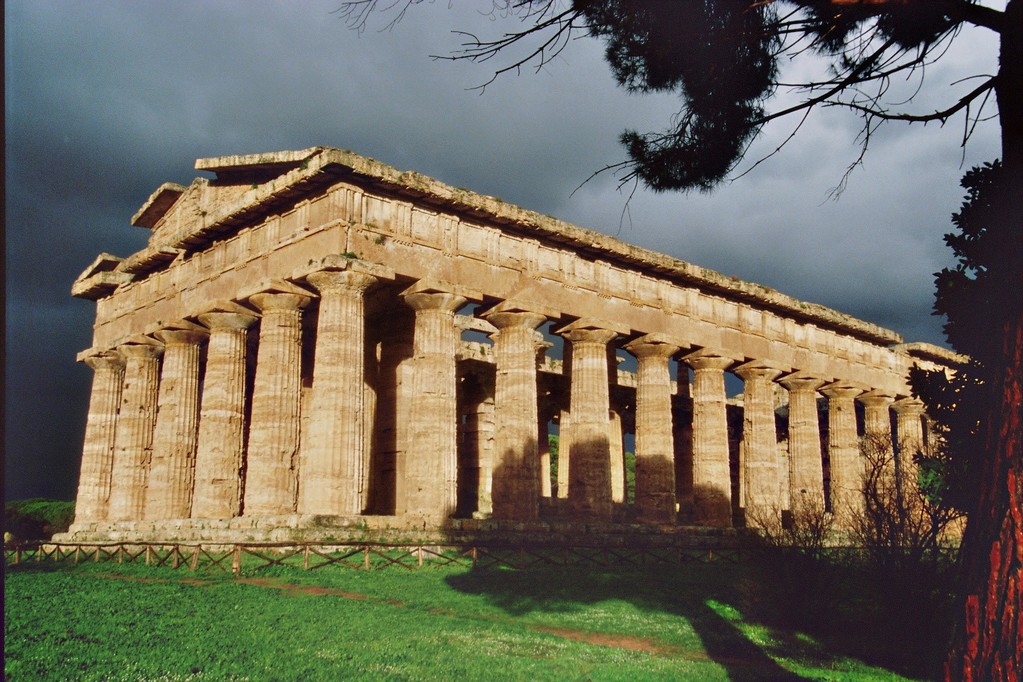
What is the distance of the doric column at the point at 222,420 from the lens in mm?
21047

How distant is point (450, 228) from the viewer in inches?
859

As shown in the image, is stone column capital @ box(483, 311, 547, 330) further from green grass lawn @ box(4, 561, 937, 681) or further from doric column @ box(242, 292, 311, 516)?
green grass lawn @ box(4, 561, 937, 681)

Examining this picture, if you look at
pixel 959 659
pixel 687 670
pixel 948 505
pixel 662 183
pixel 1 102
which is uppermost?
pixel 662 183

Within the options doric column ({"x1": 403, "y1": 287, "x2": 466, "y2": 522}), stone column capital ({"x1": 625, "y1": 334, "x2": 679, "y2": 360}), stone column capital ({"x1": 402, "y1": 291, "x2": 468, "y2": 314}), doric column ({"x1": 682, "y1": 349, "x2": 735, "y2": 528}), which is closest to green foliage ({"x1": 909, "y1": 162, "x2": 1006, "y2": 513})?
doric column ({"x1": 403, "y1": 287, "x2": 466, "y2": 522})

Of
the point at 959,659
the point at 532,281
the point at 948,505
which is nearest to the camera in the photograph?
the point at 959,659

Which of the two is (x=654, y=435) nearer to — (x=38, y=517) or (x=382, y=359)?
(x=382, y=359)

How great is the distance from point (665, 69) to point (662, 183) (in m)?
1.13

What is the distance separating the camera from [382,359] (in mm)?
24750

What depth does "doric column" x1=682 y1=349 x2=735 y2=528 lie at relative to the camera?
27328mm

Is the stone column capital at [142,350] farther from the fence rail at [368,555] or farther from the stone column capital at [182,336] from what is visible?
the fence rail at [368,555]

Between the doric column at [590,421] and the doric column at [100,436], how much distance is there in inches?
536

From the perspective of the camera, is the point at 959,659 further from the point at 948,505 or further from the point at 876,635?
the point at 876,635

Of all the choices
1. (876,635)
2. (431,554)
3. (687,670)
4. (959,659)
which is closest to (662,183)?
(959,659)

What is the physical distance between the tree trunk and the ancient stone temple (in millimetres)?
13372
